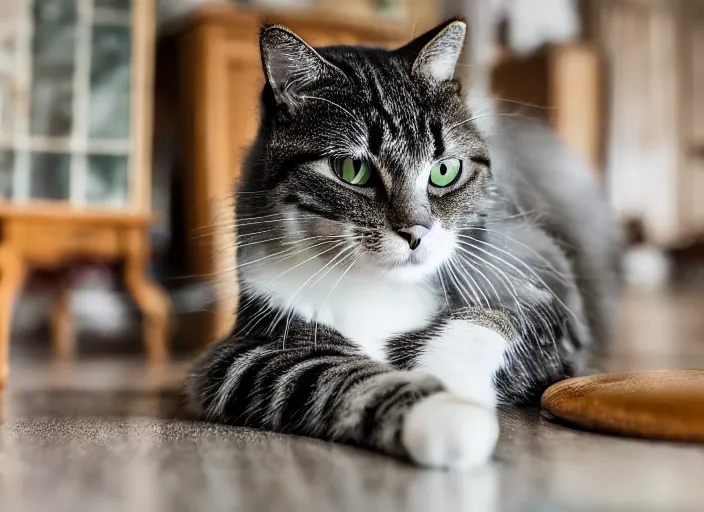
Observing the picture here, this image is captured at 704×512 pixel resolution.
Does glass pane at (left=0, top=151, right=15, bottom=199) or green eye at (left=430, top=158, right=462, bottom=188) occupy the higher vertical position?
green eye at (left=430, top=158, right=462, bottom=188)

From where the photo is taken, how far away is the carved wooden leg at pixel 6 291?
186 centimetres

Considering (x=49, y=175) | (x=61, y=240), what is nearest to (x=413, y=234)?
(x=61, y=240)

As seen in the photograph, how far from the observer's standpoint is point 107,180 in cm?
259

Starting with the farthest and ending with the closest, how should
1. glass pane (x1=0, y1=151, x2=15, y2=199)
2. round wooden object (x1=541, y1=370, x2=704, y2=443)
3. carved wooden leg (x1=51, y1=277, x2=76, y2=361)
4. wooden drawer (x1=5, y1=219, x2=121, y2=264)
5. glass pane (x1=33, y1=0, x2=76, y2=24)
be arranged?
carved wooden leg (x1=51, y1=277, x2=76, y2=361) → glass pane (x1=33, y1=0, x2=76, y2=24) → glass pane (x1=0, y1=151, x2=15, y2=199) → wooden drawer (x1=5, y1=219, x2=121, y2=264) → round wooden object (x1=541, y1=370, x2=704, y2=443)

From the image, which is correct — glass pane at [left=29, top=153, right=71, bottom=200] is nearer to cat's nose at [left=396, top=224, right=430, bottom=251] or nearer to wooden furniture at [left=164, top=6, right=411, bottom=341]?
wooden furniture at [left=164, top=6, right=411, bottom=341]

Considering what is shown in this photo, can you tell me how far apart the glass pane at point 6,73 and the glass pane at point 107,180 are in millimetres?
296

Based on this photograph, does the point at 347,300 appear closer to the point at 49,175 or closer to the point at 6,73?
the point at 49,175

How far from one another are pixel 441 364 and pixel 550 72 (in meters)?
3.17

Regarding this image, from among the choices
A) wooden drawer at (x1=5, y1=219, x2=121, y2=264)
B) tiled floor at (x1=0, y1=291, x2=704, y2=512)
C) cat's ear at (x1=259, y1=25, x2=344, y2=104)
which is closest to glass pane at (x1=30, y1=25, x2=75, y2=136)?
wooden drawer at (x1=5, y1=219, x2=121, y2=264)

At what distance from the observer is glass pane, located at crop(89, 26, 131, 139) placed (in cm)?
262

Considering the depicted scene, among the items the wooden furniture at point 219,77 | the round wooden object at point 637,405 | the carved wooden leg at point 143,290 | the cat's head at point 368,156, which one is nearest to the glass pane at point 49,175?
the carved wooden leg at point 143,290

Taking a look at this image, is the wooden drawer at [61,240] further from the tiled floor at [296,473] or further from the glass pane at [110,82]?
the tiled floor at [296,473]

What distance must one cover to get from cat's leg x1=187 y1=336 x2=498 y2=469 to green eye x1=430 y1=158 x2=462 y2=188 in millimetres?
275

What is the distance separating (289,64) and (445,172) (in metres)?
0.28
